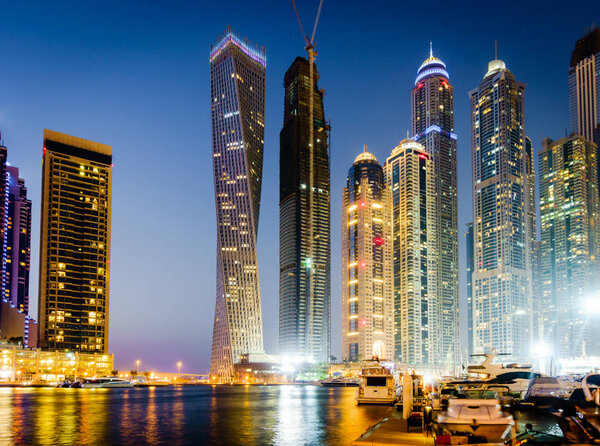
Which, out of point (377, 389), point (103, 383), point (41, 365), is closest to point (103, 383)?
point (103, 383)

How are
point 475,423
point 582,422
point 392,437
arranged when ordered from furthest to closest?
point 392,437 → point 475,423 → point 582,422

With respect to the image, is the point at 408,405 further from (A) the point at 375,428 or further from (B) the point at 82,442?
(B) the point at 82,442

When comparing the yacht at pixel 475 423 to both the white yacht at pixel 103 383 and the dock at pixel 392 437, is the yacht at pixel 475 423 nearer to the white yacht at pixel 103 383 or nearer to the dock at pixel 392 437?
the dock at pixel 392 437

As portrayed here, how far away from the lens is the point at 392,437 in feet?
80.5

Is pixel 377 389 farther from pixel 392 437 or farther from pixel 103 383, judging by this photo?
pixel 103 383

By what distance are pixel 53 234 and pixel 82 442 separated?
606 feet

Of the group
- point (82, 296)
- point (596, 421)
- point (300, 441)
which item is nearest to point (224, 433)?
point (300, 441)

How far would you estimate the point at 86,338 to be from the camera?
196000 mm

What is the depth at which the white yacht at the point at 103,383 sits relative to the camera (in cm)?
14290

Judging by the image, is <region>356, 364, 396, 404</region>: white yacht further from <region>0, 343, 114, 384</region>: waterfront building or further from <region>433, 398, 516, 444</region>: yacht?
<region>0, 343, 114, 384</region>: waterfront building

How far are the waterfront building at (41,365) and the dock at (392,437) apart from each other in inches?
6336

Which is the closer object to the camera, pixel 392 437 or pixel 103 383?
pixel 392 437

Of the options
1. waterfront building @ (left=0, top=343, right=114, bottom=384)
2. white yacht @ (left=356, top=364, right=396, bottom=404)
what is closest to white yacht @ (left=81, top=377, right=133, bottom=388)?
waterfront building @ (left=0, top=343, right=114, bottom=384)

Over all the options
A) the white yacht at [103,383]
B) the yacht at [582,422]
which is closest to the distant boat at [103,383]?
the white yacht at [103,383]
